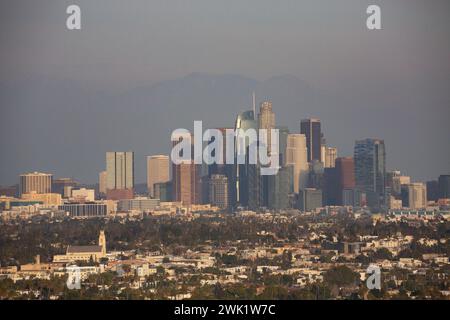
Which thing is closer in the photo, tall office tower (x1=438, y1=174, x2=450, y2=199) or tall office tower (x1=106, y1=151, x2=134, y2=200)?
tall office tower (x1=438, y1=174, x2=450, y2=199)

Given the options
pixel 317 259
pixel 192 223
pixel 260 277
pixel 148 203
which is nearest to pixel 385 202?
pixel 148 203

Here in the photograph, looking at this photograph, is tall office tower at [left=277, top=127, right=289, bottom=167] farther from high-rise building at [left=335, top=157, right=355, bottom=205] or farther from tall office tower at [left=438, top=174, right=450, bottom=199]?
tall office tower at [left=438, top=174, right=450, bottom=199]

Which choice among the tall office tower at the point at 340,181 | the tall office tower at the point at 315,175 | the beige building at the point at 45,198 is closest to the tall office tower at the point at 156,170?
the beige building at the point at 45,198

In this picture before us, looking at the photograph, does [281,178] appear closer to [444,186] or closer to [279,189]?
[279,189]

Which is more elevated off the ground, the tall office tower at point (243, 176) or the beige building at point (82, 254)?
the tall office tower at point (243, 176)

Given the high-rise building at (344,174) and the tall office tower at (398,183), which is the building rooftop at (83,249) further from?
the high-rise building at (344,174)

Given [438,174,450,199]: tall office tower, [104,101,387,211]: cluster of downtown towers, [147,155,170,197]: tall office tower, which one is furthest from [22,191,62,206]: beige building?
[438,174,450,199]: tall office tower
